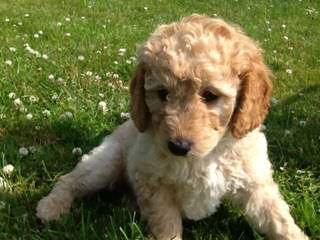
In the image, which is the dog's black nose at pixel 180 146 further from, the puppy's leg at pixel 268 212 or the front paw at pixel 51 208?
the front paw at pixel 51 208

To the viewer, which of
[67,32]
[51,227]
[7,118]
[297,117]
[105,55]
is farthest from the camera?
[67,32]

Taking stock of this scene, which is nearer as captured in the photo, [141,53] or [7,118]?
[141,53]

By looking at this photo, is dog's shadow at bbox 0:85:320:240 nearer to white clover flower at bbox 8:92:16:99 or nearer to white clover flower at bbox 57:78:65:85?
white clover flower at bbox 8:92:16:99

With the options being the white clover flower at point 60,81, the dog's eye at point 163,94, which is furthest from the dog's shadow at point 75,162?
the white clover flower at point 60,81

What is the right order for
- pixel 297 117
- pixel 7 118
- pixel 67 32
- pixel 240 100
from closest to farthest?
pixel 240 100, pixel 7 118, pixel 297 117, pixel 67 32

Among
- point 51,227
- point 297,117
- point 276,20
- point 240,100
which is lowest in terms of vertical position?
point 276,20

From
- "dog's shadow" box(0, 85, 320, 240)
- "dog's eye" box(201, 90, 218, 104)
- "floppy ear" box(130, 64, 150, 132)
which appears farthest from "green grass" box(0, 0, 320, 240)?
"dog's eye" box(201, 90, 218, 104)

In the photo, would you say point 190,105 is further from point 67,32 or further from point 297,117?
point 67,32

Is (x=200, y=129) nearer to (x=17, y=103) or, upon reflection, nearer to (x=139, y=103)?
(x=139, y=103)

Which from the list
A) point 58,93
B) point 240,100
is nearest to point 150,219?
point 240,100
